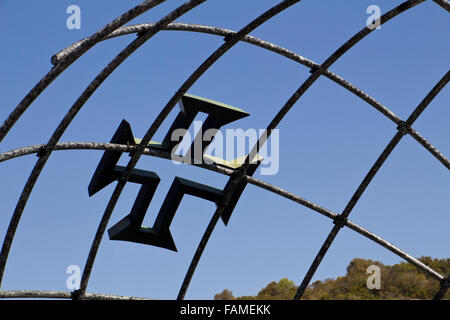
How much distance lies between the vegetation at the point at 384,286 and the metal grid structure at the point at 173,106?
120 ft

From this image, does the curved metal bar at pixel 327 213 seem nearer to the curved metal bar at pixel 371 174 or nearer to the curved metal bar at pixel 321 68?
the curved metal bar at pixel 371 174

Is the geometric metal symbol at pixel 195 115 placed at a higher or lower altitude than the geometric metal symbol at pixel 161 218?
higher

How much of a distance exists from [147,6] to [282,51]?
15.7 feet

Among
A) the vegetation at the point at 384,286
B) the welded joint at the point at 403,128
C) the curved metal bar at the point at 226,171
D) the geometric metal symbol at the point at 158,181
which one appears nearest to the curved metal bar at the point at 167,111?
the geometric metal symbol at the point at 158,181

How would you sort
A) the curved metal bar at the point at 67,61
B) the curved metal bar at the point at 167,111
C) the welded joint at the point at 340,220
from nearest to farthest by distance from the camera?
the curved metal bar at the point at 67,61 → the curved metal bar at the point at 167,111 → the welded joint at the point at 340,220

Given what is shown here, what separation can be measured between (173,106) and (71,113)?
239cm

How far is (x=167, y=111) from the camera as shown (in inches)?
539

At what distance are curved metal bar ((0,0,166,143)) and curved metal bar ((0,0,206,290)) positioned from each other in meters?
0.86

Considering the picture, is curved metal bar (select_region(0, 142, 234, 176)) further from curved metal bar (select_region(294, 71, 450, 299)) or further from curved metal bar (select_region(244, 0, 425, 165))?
curved metal bar (select_region(294, 71, 450, 299))

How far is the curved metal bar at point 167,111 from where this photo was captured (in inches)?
494

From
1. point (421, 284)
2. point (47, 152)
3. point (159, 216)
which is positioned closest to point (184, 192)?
point (159, 216)

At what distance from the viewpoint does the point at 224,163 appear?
1581 centimetres

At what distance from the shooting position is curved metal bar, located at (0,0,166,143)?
10.5 metres

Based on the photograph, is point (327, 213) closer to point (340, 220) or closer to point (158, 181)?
point (340, 220)
